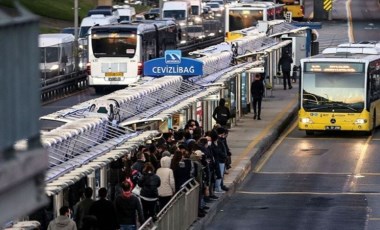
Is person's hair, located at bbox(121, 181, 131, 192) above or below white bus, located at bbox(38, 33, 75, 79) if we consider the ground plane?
above

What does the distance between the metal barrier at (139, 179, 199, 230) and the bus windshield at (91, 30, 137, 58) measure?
99.9 feet

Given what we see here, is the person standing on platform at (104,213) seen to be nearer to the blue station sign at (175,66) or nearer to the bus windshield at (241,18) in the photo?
the blue station sign at (175,66)

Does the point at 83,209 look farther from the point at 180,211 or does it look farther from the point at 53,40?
the point at 53,40

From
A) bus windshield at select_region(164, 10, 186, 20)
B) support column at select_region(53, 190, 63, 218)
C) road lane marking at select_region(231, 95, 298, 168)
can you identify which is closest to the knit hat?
support column at select_region(53, 190, 63, 218)

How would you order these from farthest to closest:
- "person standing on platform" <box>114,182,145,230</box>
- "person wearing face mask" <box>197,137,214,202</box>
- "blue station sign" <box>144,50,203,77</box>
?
1. "blue station sign" <box>144,50,203,77</box>
2. "person wearing face mask" <box>197,137,214,202</box>
3. "person standing on platform" <box>114,182,145,230</box>

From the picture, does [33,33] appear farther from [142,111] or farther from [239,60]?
[239,60]

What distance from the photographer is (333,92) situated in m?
38.9

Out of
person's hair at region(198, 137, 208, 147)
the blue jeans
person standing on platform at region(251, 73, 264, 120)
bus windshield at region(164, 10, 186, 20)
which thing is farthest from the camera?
bus windshield at region(164, 10, 186, 20)

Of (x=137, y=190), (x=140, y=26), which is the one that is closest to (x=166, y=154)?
(x=137, y=190)

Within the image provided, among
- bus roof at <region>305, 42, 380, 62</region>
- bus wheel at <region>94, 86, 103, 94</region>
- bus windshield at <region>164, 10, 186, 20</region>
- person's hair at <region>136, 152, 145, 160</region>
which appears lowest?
bus wheel at <region>94, 86, 103, 94</region>

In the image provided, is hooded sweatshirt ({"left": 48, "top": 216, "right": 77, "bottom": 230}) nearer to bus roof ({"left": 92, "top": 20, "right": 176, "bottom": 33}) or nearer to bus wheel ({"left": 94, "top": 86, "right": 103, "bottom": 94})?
bus wheel ({"left": 94, "top": 86, "right": 103, "bottom": 94})

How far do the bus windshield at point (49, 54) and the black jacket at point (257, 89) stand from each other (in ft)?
37.8

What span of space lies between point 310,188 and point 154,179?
10577 millimetres

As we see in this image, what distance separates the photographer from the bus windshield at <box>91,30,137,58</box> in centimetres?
5281
